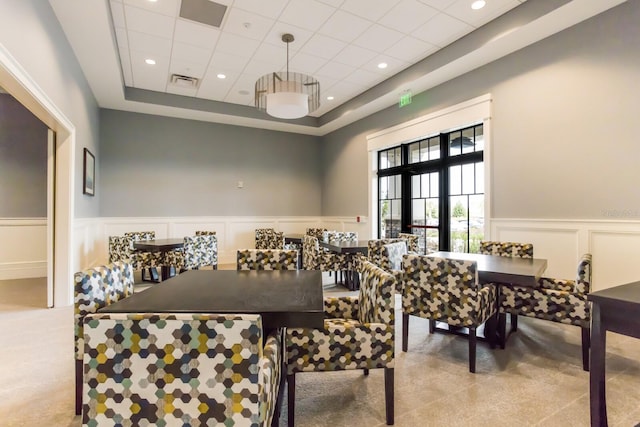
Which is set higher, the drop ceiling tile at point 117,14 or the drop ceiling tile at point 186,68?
the drop ceiling tile at point 186,68

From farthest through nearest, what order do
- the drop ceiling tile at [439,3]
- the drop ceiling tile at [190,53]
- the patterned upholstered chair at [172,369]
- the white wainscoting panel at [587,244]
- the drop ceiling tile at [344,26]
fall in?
the drop ceiling tile at [190,53], the drop ceiling tile at [344,26], the drop ceiling tile at [439,3], the white wainscoting panel at [587,244], the patterned upholstered chair at [172,369]

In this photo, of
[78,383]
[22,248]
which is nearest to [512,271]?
[78,383]

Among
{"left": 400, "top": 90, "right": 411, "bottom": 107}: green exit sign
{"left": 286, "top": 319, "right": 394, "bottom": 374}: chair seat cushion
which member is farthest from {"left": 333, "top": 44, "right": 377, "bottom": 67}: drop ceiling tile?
{"left": 286, "top": 319, "right": 394, "bottom": 374}: chair seat cushion

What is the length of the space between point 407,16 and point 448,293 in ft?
10.4

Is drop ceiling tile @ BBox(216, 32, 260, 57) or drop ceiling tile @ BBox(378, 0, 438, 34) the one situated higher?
drop ceiling tile @ BBox(216, 32, 260, 57)

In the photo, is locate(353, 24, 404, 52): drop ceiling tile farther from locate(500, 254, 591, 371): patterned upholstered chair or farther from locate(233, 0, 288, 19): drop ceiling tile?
locate(500, 254, 591, 371): patterned upholstered chair

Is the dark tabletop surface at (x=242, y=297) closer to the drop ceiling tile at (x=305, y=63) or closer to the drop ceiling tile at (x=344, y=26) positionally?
the drop ceiling tile at (x=344, y=26)

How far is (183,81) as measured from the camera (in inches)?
219

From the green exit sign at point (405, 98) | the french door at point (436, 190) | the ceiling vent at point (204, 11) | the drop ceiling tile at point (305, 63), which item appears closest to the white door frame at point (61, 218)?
the ceiling vent at point (204, 11)

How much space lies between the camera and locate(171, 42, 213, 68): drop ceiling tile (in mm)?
4453

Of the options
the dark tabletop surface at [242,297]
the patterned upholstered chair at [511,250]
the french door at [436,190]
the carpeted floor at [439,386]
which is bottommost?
the carpeted floor at [439,386]

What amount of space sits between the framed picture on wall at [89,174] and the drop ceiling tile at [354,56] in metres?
4.06

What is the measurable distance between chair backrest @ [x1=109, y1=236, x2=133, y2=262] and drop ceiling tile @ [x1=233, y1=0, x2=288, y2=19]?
381 cm

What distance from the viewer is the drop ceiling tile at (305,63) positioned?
15.5 ft
